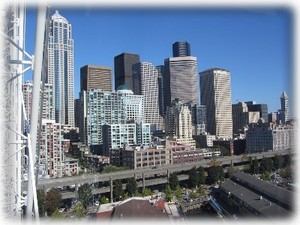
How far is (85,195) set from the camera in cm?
Result: 618

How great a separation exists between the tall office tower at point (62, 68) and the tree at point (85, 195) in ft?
48.3

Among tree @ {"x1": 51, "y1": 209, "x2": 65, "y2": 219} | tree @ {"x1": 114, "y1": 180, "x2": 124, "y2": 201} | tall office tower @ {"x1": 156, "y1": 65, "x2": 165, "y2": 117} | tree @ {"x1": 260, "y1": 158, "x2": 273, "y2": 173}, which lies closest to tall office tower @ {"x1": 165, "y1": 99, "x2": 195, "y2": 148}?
tall office tower @ {"x1": 156, "y1": 65, "x2": 165, "y2": 117}

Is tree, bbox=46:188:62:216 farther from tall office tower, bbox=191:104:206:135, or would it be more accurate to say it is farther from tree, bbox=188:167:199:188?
tall office tower, bbox=191:104:206:135

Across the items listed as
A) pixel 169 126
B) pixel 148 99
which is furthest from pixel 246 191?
pixel 148 99

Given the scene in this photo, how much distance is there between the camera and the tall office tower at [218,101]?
18.9m

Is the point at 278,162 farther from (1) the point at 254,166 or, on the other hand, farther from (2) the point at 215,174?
(2) the point at 215,174

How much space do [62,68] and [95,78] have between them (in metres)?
2.89

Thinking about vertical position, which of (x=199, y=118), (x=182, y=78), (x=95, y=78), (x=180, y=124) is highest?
(x=182, y=78)

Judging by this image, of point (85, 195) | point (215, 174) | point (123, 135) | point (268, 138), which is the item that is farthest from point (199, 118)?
point (85, 195)

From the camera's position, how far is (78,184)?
6980 millimetres

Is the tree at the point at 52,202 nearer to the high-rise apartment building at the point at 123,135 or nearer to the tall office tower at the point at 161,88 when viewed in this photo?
the high-rise apartment building at the point at 123,135

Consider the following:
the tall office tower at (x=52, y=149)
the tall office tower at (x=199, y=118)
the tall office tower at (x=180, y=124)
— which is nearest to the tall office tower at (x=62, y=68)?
the tall office tower at (x=180, y=124)

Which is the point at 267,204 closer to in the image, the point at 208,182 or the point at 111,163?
the point at 208,182

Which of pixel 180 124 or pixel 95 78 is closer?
pixel 180 124
